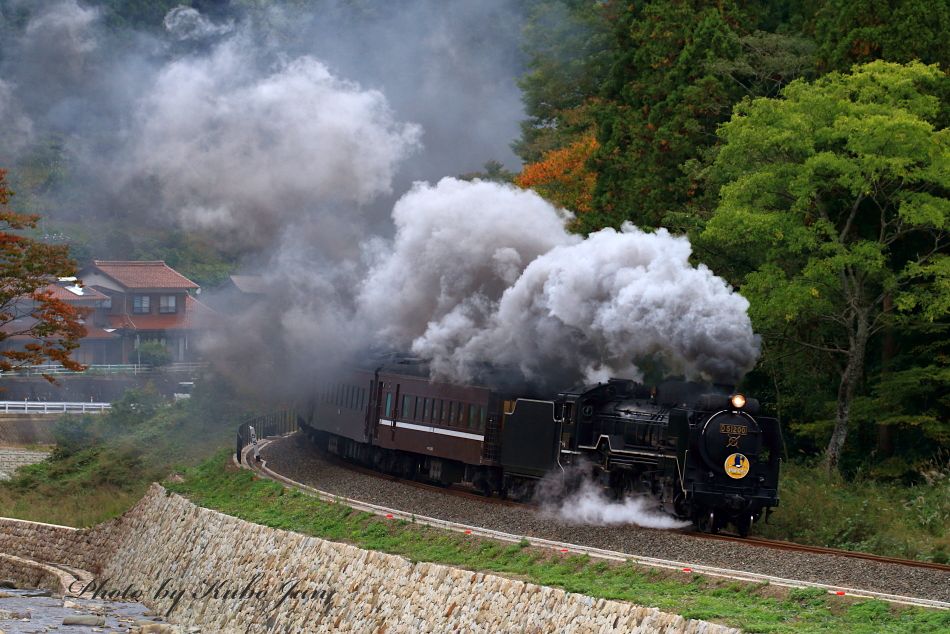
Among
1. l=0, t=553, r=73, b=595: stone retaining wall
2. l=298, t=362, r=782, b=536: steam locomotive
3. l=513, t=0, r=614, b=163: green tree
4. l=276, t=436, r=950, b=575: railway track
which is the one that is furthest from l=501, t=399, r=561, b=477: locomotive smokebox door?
l=513, t=0, r=614, b=163: green tree

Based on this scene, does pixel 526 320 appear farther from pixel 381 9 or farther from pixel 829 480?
pixel 381 9

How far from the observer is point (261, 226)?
39031mm

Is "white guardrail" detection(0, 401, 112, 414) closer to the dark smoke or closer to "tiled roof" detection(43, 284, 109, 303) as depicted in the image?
the dark smoke

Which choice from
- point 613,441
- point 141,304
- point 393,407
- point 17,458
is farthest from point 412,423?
point 141,304

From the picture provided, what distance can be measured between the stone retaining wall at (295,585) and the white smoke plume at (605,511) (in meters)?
4.82

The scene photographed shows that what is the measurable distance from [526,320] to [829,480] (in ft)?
25.5

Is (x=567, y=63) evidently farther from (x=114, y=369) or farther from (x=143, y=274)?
(x=143, y=274)

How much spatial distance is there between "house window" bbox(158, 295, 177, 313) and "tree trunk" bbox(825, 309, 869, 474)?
52.8 metres

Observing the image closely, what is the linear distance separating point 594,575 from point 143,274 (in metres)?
61.9

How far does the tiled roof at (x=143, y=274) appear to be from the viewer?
7481 cm

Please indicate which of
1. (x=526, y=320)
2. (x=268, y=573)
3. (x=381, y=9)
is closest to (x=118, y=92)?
(x=381, y=9)

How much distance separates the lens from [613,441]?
23391mm

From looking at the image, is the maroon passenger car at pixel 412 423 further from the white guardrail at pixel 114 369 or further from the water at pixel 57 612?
the white guardrail at pixel 114 369

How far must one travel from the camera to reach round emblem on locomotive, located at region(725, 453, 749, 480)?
861 inches
